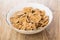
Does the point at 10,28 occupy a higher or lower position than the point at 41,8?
lower

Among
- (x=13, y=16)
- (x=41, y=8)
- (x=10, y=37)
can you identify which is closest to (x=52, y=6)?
(x=41, y=8)

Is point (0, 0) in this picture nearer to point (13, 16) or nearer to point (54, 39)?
point (13, 16)

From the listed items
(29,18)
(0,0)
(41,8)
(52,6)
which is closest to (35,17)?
(29,18)

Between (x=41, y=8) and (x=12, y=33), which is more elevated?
(x=41, y=8)

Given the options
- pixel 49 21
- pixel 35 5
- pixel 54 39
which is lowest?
pixel 54 39

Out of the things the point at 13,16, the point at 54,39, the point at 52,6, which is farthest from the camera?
the point at 52,6

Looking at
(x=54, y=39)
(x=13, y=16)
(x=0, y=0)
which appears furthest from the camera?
(x=0, y=0)

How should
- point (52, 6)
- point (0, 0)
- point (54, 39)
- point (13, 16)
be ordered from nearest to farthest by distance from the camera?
point (54, 39) → point (13, 16) → point (52, 6) → point (0, 0)

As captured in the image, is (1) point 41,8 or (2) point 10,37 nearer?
(2) point 10,37

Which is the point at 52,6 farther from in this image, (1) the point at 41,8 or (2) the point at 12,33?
(2) the point at 12,33
